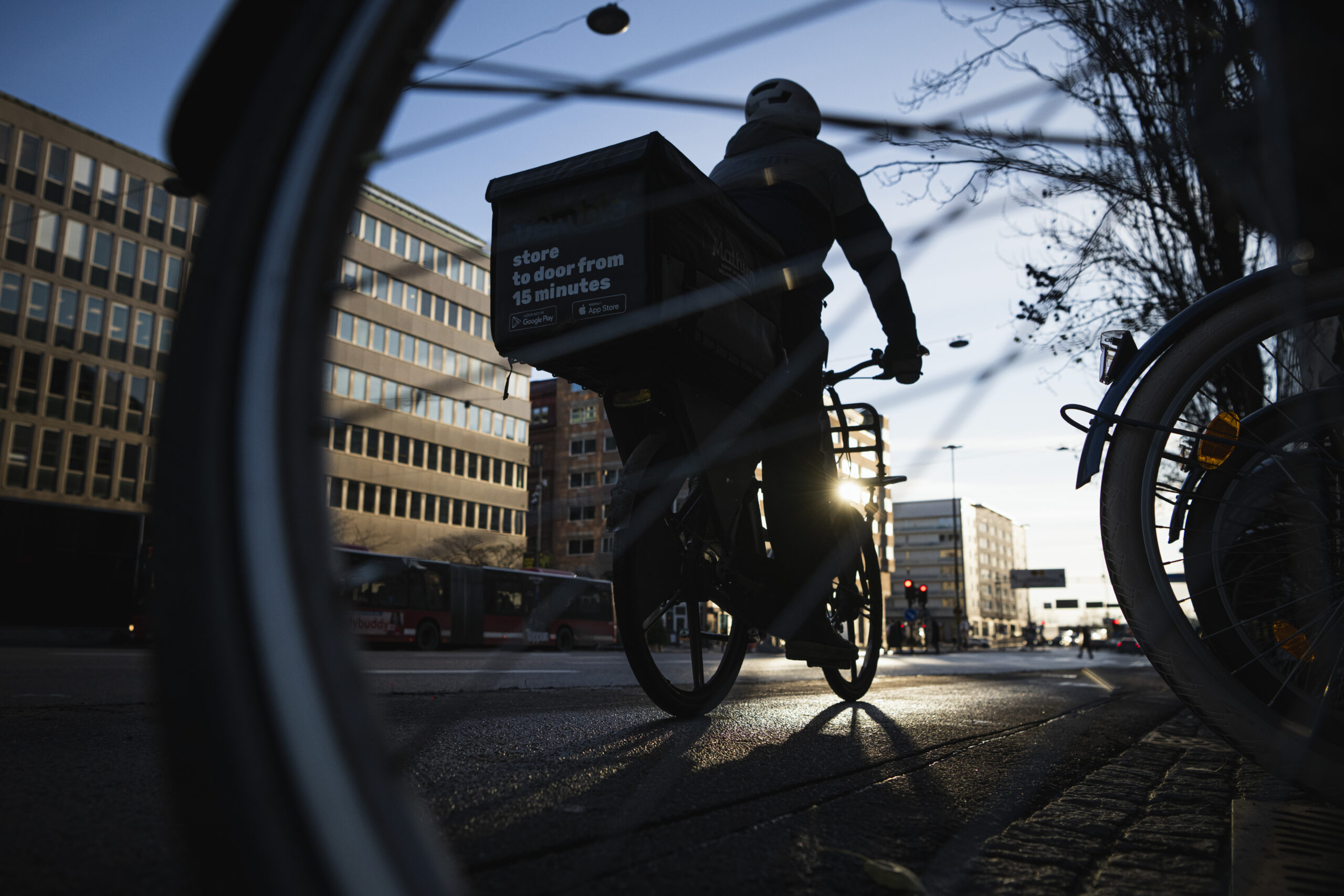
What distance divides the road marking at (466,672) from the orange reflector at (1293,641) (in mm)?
5085

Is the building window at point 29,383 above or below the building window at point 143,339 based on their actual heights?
below

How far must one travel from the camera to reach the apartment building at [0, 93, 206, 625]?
113ft

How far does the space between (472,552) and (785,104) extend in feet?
128

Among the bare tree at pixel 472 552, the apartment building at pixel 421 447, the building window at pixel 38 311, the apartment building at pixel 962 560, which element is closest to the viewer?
the building window at pixel 38 311

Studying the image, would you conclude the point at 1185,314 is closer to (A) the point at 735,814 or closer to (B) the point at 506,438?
(A) the point at 735,814

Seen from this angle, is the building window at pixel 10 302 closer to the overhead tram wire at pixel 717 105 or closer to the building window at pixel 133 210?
the building window at pixel 133 210

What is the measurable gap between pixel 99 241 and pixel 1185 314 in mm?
44223

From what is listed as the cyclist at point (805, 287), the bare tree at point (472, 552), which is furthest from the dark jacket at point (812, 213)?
the bare tree at point (472, 552)

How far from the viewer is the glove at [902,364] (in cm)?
336

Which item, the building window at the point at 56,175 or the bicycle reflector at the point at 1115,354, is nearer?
the bicycle reflector at the point at 1115,354

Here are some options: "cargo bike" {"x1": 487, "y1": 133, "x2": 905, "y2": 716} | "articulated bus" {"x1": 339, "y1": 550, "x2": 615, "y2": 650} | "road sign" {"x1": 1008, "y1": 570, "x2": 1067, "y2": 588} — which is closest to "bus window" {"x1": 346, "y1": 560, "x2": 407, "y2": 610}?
"articulated bus" {"x1": 339, "y1": 550, "x2": 615, "y2": 650}

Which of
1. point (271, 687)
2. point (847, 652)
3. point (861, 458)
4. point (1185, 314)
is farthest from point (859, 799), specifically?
point (861, 458)

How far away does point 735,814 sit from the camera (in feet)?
4.83

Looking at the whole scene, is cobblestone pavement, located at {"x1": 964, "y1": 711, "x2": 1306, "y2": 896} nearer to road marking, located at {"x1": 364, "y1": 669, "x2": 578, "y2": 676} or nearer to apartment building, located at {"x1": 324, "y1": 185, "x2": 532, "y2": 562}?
road marking, located at {"x1": 364, "y1": 669, "x2": 578, "y2": 676}
